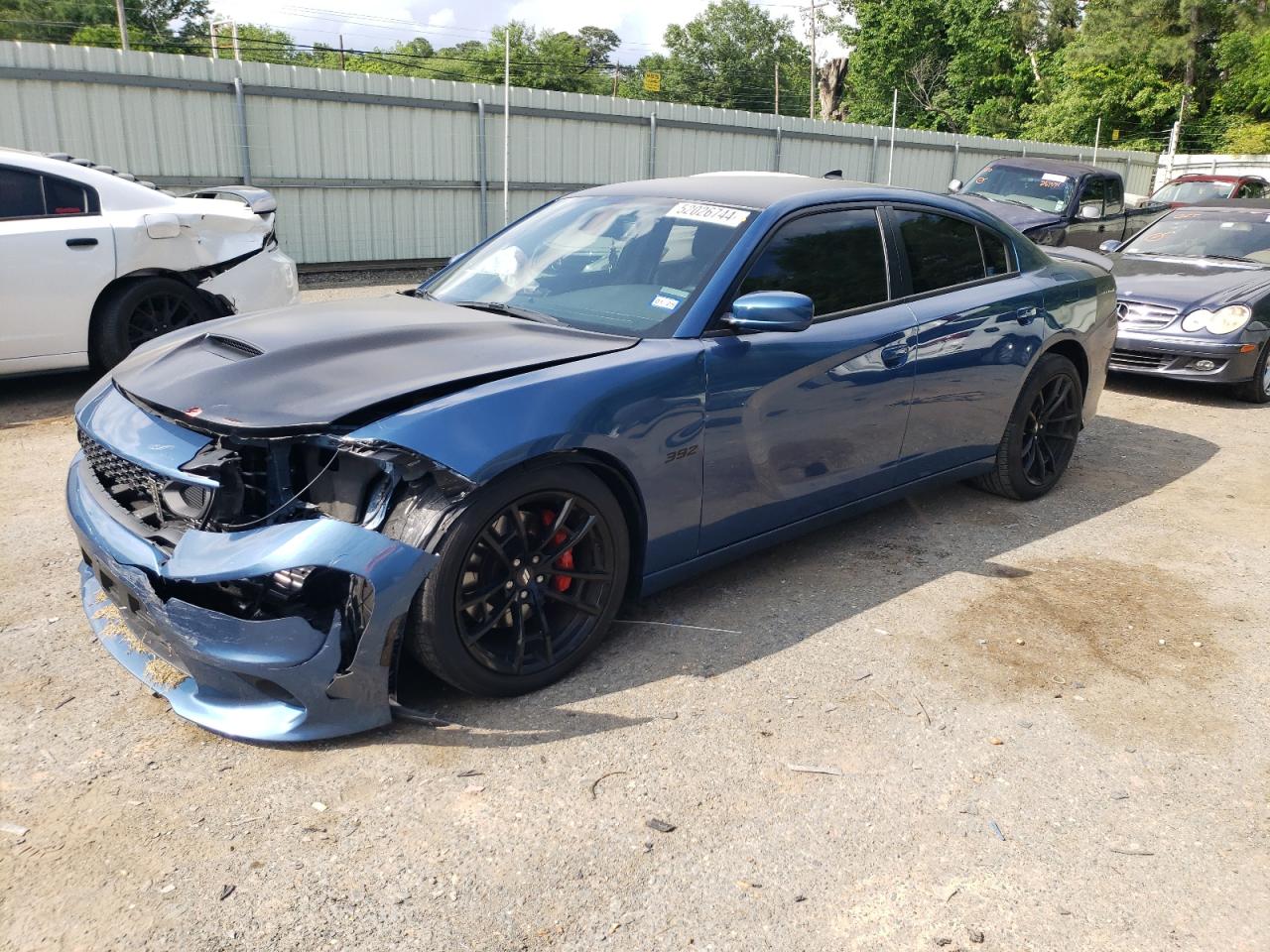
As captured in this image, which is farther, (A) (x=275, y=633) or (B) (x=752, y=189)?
(B) (x=752, y=189)

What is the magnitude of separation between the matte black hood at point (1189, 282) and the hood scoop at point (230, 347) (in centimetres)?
684

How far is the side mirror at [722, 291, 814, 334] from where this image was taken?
3.60 meters

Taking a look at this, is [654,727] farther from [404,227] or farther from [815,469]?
[404,227]

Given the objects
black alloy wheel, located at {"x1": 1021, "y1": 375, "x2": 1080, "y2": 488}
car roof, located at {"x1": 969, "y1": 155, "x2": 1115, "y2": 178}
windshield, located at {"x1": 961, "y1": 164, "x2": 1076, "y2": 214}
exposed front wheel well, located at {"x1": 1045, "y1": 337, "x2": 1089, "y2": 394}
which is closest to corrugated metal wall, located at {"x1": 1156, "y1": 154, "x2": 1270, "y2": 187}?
car roof, located at {"x1": 969, "y1": 155, "x2": 1115, "y2": 178}

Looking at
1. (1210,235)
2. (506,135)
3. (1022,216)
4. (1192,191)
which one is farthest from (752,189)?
(1192,191)

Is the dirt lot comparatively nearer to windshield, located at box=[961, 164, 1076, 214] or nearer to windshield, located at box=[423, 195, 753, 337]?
windshield, located at box=[423, 195, 753, 337]

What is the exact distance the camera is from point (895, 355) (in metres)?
4.31

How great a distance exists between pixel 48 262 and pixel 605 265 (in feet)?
13.7

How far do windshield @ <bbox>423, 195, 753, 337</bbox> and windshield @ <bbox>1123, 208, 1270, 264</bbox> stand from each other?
23.0ft

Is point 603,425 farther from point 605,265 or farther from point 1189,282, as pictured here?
point 1189,282

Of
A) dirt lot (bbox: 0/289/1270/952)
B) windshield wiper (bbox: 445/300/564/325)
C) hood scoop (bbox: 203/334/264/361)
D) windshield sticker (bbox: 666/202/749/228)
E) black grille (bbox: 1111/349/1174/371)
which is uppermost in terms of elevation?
windshield sticker (bbox: 666/202/749/228)

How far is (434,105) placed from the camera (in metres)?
14.1

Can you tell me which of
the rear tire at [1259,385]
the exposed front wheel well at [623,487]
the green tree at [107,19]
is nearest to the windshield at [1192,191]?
the rear tire at [1259,385]

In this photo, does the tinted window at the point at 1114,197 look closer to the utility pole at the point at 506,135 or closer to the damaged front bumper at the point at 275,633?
the utility pole at the point at 506,135
